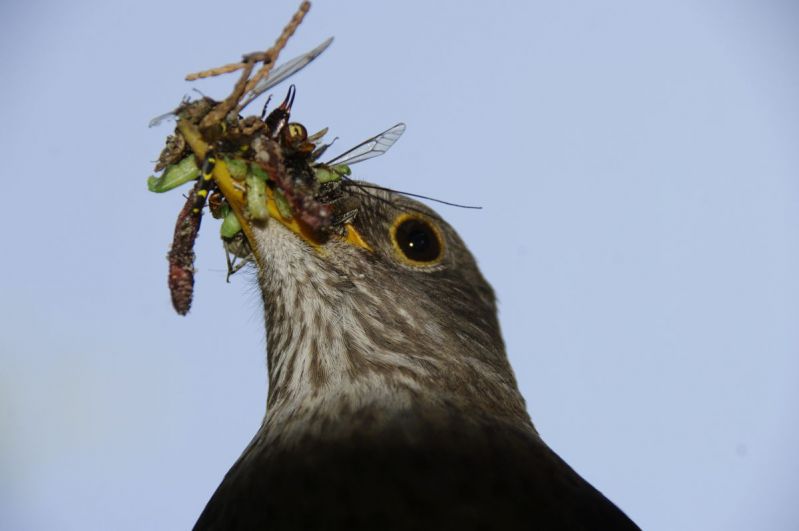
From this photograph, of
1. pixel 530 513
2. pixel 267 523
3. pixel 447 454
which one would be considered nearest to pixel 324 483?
pixel 267 523

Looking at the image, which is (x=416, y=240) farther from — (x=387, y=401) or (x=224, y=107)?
(x=224, y=107)

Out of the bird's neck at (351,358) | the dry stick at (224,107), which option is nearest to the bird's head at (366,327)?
the bird's neck at (351,358)

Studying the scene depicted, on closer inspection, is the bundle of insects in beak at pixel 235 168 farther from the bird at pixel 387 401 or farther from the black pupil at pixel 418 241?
the black pupil at pixel 418 241

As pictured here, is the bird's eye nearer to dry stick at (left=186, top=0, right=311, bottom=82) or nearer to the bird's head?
the bird's head

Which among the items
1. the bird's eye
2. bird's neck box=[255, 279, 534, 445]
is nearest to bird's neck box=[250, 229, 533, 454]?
bird's neck box=[255, 279, 534, 445]

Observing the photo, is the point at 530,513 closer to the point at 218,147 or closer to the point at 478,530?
the point at 478,530

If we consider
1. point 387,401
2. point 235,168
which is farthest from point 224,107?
point 387,401

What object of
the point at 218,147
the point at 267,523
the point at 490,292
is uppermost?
the point at 490,292
